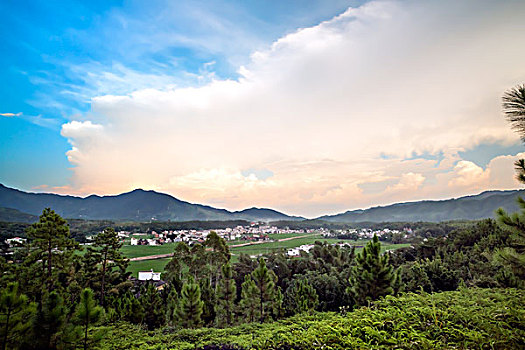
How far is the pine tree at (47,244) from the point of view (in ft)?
33.6

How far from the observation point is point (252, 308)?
53.4 ft

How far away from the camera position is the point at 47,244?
10547 millimetres

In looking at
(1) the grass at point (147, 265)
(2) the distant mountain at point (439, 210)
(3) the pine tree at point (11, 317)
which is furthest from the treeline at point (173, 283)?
(2) the distant mountain at point (439, 210)

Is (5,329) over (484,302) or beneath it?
beneath

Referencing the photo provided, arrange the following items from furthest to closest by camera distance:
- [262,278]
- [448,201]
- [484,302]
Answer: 1. [448,201]
2. [262,278]
3. [484,302]

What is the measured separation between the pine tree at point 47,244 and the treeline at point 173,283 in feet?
0.10

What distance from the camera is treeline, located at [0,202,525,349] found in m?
4.96

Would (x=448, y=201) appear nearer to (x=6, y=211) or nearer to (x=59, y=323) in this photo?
(x=59, y=323)

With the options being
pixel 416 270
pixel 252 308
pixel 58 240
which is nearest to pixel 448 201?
pixel 416 270

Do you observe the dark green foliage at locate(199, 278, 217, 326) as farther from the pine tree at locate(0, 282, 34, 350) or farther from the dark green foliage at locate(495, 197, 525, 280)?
the dark green foliage at locate(495, 197, 525, 280)

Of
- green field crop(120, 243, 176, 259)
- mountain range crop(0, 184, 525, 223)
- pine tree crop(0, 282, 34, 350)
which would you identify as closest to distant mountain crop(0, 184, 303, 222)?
mountain range crop(0, 184, 525, 223)

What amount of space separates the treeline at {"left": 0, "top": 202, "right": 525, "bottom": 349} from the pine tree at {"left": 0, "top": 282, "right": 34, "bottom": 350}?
0.04 feet

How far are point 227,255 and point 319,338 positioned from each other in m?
22.3

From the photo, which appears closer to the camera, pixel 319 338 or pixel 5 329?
pixel 319 338
